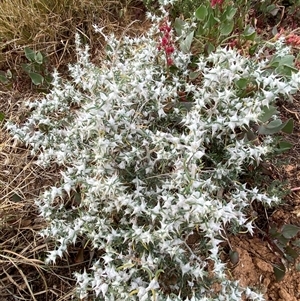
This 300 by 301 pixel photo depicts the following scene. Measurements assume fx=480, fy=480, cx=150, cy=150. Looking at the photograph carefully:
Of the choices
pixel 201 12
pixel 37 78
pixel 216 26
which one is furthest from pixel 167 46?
pixel 37 78

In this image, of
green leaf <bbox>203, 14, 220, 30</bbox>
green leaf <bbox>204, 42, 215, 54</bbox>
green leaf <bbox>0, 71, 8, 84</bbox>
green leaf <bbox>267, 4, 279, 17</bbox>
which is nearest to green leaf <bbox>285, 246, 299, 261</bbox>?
green leaf <bbox>204, 42, 215, 54</bbox>

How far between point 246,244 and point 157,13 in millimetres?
1181

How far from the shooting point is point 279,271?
5.25ft

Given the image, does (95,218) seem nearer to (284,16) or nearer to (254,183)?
(254,183)

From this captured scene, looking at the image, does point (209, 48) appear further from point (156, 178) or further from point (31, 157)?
point (31, 157)

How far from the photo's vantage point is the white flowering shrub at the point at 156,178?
1.33 m

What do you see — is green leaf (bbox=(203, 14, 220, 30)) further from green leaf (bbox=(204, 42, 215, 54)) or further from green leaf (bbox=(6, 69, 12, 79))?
green leaf (bbox=(6, 69, 12, 79))

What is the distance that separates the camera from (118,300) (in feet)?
4.38

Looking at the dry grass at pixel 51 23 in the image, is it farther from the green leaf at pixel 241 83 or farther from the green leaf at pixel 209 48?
the green leaf at pixel 241 83

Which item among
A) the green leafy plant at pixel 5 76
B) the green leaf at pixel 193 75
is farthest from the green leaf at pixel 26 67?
the green leaf at pixel 193 75

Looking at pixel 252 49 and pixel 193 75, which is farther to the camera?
pixel 252 49

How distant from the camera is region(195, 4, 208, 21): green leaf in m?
1.80

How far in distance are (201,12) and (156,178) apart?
701 mm

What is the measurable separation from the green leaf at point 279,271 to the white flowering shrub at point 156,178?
0.20 metres
